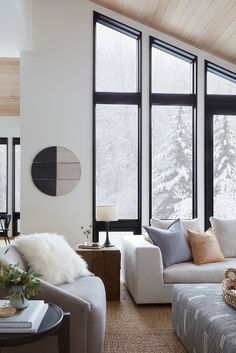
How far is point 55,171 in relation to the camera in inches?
231

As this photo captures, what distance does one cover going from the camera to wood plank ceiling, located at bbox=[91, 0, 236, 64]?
203 inches

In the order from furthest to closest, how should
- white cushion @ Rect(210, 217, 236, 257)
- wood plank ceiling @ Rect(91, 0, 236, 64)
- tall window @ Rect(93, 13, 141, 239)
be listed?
tall window @ Rect(93, 13, 141, 239), wood plank ceiling @ Rect(91, 0, 236, 64), white cushion @ Rect(210, 217, 236, 257)

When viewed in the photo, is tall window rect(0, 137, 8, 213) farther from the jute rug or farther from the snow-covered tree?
the jute rug

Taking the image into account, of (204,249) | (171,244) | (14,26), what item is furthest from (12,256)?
(14,26)

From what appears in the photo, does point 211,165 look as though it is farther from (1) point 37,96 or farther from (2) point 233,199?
(1) point 37,96

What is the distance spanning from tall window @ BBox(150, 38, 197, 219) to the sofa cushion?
179 cm

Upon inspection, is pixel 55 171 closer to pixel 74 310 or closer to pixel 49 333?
pixel 74 310

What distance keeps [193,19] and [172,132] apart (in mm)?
1571

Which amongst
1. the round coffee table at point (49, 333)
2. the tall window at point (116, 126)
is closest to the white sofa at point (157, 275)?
the tall window at point (116, 126)

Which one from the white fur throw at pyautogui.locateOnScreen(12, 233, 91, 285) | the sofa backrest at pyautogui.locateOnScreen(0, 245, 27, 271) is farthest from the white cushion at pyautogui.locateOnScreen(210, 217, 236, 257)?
the sofa backrest at pyautogui.locateOnScreen(0, 245, 27, 271)

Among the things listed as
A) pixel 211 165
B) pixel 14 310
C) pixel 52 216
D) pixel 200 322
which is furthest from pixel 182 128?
pixel 14 310

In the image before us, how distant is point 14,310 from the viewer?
2.19 m

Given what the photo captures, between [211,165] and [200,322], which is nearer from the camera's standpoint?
[200,322]

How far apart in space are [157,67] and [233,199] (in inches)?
88.7
